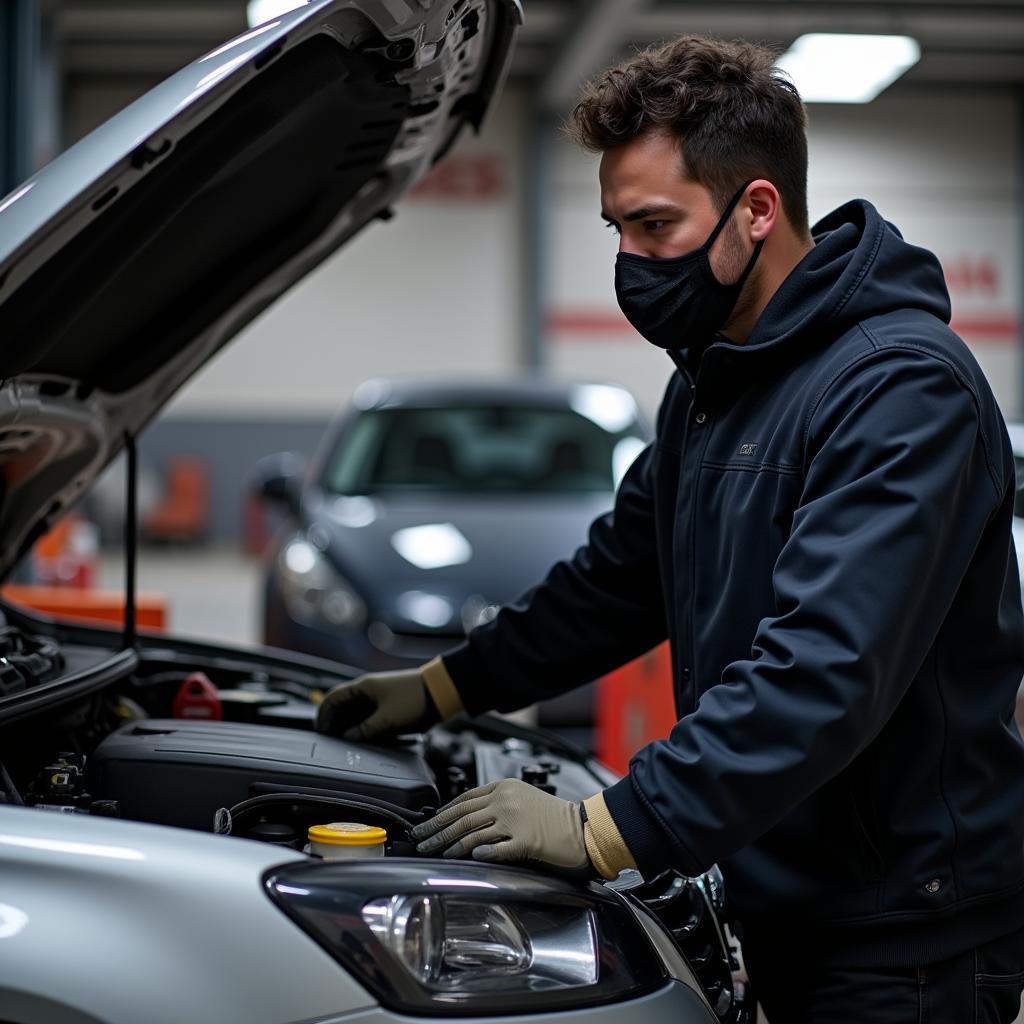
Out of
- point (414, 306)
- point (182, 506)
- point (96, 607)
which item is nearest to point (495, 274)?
point (414, 306)

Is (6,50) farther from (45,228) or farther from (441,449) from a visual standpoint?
(45,228)

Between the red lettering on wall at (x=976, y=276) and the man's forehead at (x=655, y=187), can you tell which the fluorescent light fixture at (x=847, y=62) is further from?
the man's forehead at (x=655, y=187)

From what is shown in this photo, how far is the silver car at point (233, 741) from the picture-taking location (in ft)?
3.82

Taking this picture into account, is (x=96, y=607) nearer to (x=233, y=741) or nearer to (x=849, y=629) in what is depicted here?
(x=233, y=741)

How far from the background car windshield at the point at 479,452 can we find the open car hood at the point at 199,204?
2456 millimetres

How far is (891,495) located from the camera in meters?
1.30

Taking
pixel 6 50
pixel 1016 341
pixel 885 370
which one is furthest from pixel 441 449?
pixel 1016 341

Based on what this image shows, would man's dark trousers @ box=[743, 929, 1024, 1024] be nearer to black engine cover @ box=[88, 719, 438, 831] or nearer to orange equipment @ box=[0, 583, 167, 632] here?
black engine cover @ box=[88, 719, 438, 831]

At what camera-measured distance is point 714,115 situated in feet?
4.82

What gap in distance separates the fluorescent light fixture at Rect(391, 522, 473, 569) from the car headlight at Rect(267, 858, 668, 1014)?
8.76 feet

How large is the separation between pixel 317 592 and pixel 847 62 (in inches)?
319

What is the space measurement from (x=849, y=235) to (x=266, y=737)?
3.28 ft

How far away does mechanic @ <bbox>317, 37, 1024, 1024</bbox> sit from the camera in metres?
1.28

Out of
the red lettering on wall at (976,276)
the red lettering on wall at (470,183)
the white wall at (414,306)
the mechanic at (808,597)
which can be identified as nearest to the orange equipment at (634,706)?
the mechanic at (808,597)
